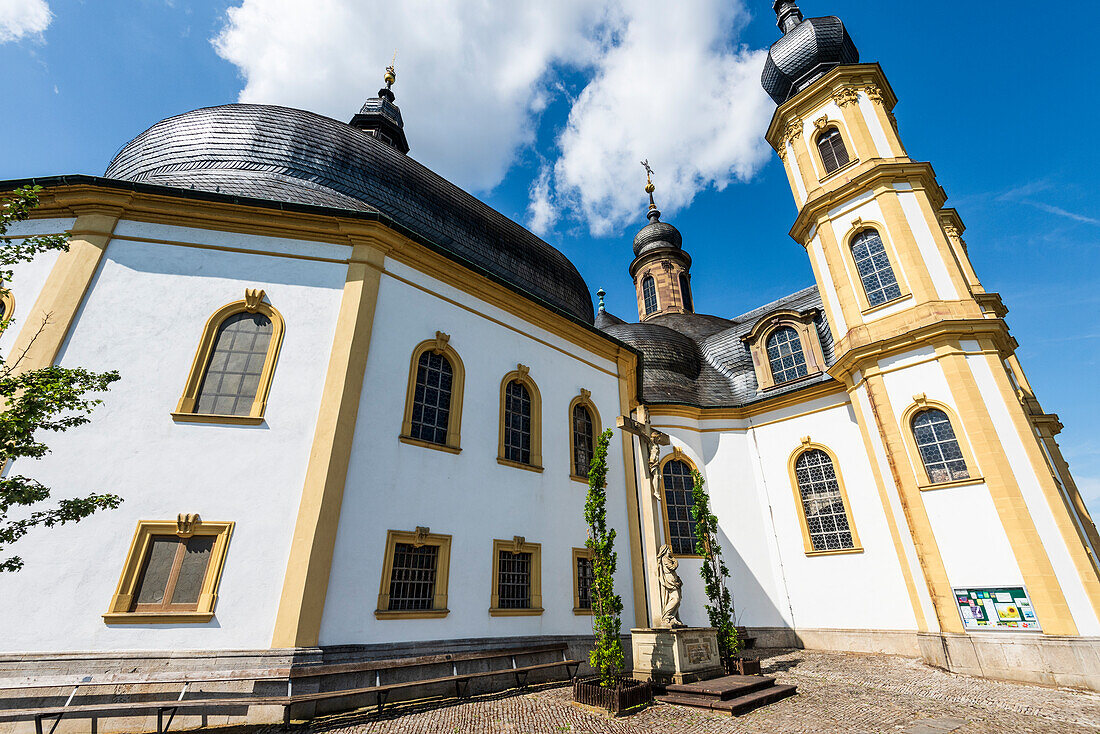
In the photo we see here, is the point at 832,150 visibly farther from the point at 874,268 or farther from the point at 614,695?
the point at 614,695

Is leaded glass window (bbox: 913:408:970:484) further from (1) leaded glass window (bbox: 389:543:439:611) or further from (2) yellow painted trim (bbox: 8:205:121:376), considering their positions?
(2) yellow painted trim (bbox: 8:205:121:376)

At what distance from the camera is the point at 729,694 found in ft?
25.2

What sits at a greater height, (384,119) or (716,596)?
(384,119)

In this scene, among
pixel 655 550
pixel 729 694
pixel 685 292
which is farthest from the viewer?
pixel 685 292

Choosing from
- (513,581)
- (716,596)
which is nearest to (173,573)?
(513,581)

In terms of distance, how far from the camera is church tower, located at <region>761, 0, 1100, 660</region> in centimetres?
1043

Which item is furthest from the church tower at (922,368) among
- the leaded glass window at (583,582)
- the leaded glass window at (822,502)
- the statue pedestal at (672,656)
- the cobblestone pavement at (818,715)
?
the leaded glass window at (583,582)

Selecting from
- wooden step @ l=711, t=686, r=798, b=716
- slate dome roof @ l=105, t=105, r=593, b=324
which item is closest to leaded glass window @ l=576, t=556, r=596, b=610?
wooden step @ l=711, t=686, r=798, b=716

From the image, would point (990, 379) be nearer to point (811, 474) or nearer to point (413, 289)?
point (811, 474)

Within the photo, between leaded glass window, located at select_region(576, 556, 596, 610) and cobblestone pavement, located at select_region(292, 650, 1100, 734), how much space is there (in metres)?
2.31

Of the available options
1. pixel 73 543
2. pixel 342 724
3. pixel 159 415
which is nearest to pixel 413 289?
pixel 159 415

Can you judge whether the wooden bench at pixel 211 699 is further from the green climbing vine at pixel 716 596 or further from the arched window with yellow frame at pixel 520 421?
the green climbing vine at pixel 716 596

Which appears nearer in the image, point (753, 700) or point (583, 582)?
point (753, 700)

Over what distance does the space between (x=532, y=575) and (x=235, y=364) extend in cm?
686
